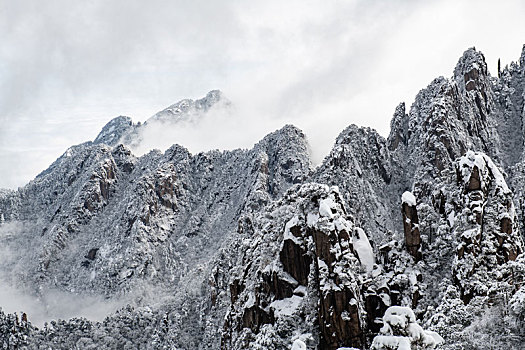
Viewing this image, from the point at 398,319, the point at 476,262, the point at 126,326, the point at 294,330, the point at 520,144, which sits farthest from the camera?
the point at 126,326

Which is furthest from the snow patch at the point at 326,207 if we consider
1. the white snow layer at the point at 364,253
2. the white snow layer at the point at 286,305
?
the white snow layer at the point at 286,305

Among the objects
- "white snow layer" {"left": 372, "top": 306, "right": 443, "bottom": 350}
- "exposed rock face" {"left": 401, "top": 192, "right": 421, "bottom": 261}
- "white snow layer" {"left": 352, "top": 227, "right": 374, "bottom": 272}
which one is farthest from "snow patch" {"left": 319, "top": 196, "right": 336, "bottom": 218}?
"white snow layer" {"left": 372, "top": 306, "right": 443, "bottom": 350}

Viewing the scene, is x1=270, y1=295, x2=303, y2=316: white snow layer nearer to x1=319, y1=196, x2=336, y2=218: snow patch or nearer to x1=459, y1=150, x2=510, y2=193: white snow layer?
x1=319, y1=196, x2=336, y2=218: snow patch

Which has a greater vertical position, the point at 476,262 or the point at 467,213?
the point at 467,213

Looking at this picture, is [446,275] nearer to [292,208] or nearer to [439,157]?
[292,208]

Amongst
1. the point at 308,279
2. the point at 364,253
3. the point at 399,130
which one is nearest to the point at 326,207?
the point at 364,253

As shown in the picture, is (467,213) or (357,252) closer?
(467,213)

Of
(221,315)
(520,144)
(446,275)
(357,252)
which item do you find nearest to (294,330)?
(357,252)

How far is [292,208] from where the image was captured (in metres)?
81.5

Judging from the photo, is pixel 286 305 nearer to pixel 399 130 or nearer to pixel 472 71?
pixel 399 130

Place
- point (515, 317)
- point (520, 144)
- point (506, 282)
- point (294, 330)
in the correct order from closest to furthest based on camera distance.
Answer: point (515, 317), point (506, 282), point (294, 330), point (520, 144)

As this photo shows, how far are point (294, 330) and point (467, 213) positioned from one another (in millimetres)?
26167

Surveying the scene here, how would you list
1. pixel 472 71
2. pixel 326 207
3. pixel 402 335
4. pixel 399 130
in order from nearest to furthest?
pixel 402 335
pixel 326 207
pixel 472 71
pixel 399 130

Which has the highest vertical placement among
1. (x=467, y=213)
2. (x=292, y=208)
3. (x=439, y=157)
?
(x=439, y=157)
